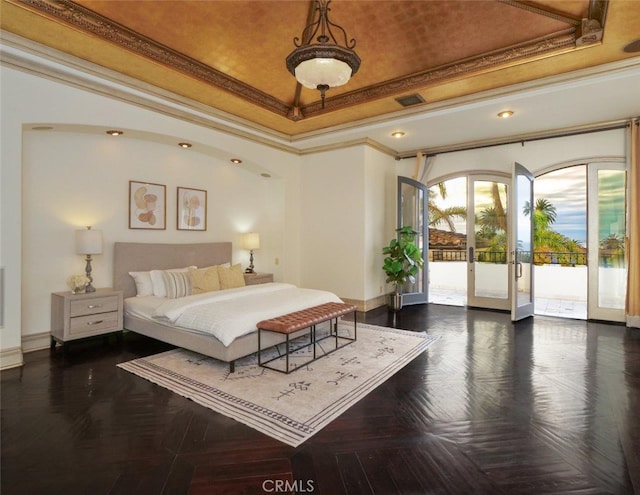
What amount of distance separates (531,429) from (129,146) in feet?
18.1

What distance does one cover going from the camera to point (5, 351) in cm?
344

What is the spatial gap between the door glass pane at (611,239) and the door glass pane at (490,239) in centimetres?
137

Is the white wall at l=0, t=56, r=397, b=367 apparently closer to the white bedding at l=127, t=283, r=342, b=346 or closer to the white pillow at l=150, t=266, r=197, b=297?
the white pillow at l=150, t=266, r=197, b=297

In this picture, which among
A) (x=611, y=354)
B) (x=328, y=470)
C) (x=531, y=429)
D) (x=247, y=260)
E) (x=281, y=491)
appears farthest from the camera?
(x=247, y=260)

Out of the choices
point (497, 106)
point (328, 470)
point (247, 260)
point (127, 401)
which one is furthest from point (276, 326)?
point (497, 106)

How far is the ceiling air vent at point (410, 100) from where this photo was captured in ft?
15.4

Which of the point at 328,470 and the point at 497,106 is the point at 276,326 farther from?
the point at 497,106

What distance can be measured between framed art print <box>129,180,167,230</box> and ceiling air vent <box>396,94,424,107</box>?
12.2ft

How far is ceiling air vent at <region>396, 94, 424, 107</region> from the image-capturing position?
4688 mm

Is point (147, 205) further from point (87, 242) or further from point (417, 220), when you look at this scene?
point (417, 220)

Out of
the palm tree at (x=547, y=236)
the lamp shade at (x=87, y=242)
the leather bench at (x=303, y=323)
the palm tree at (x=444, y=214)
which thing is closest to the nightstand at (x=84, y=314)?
the lamp shade at (x=87, y=242)

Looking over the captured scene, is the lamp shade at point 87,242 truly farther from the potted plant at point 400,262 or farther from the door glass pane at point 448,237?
the door glass pane at point 448,237

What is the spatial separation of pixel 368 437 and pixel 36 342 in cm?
398

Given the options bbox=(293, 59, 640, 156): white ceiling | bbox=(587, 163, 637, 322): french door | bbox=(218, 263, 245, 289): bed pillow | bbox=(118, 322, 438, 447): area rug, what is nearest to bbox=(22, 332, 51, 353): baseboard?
bbox=(118, 322, 438, 447): area rug
